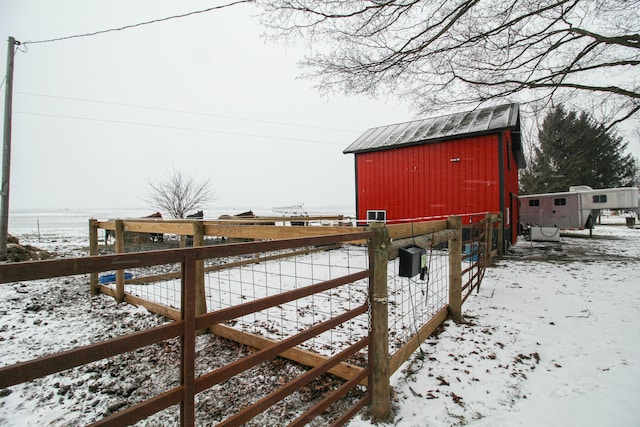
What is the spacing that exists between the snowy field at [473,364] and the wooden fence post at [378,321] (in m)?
0.22

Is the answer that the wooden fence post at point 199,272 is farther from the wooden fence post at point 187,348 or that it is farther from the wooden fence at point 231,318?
the wooden fence post at point 187,348

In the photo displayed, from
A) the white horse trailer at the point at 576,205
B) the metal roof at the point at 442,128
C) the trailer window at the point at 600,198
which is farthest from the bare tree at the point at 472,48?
the trailer window at the point at 600,198

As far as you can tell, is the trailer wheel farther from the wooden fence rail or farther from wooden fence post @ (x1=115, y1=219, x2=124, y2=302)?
wooden fence post @ (x1=115, y1=219, x2=124, y2=302)

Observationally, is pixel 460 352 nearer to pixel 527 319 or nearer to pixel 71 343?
pixel 527 319

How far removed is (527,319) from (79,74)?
108789 millimetres

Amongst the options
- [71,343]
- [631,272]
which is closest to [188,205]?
[71,343]

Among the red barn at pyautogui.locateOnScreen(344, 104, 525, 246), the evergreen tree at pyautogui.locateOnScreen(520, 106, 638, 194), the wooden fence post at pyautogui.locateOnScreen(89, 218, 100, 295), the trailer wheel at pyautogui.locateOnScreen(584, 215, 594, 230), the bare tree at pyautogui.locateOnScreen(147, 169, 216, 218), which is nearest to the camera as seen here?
the wooden fence post at pyautogui.locateOnScreen(89, 218, 100, 295)

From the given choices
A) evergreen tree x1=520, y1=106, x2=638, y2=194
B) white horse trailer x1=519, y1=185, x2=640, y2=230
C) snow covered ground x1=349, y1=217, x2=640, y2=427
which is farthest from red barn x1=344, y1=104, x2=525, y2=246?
evergreen tree x1=520, y1=106, x2=638, y2=194

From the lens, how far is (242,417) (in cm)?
145

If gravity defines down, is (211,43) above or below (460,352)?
above

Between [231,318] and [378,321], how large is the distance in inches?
47.9

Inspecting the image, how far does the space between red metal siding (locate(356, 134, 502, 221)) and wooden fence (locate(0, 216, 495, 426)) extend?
25.0ft

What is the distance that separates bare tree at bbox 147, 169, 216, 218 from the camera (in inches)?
742

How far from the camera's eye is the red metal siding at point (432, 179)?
10562mm
